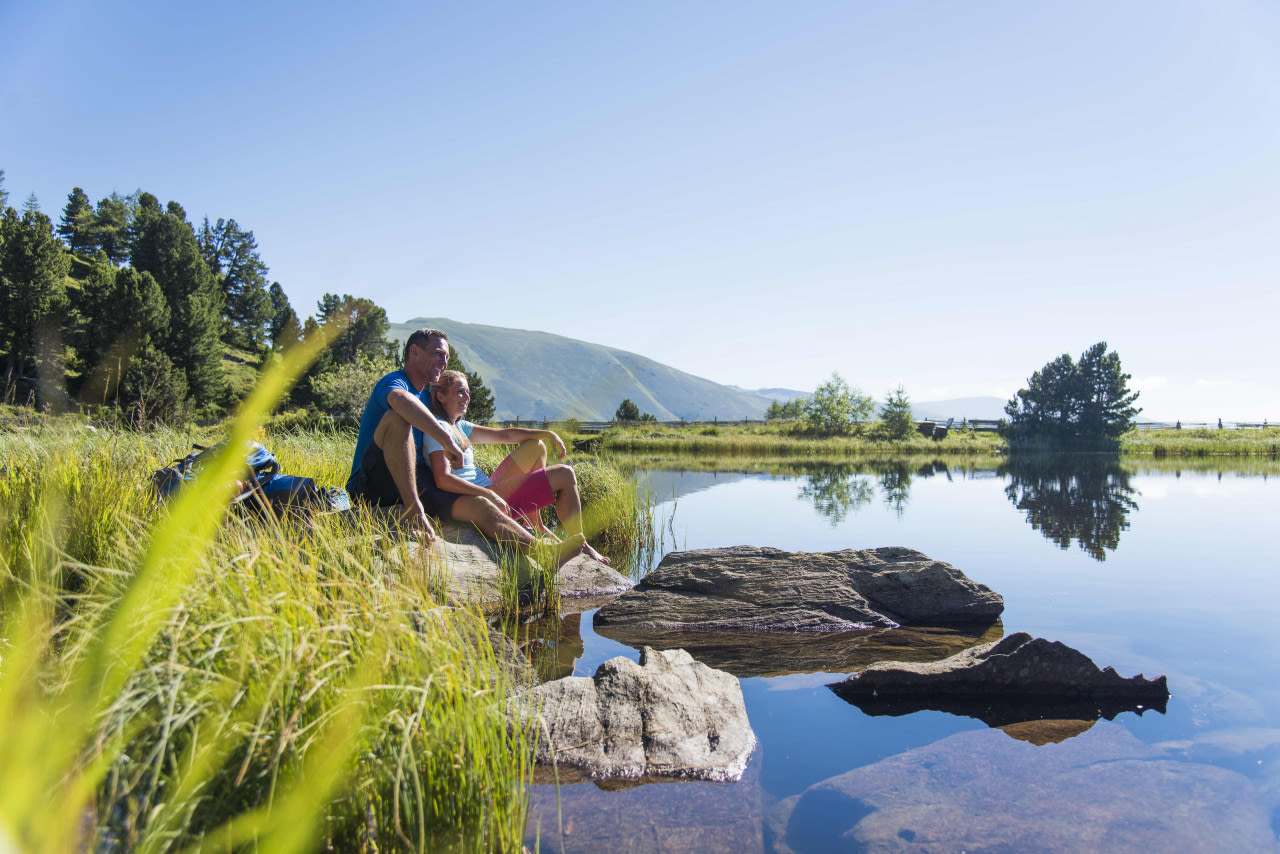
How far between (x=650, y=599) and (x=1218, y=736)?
3316mm

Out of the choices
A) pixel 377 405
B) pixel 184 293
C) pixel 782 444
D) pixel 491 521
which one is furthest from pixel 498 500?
pixel 184 293

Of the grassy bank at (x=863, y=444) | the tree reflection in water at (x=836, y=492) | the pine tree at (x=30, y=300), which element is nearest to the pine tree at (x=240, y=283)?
the pine tree at (x=30, y=300)

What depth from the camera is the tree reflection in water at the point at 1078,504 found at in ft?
31.9

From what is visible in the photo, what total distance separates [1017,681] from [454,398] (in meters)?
3.80

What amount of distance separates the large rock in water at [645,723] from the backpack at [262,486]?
5.70ft

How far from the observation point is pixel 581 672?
4.09m

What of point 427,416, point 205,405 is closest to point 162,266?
point 205,405

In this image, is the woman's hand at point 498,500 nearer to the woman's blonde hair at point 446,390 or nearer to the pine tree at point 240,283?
the woman's blonde hair at point 446,390

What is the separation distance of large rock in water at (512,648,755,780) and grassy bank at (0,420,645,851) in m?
0.82

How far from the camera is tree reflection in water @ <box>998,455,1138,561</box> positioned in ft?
31.9

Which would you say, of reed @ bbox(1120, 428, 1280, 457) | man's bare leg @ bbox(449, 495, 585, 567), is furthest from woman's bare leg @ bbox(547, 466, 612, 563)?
reed @ bbox(1120, 428, 1280, 457)

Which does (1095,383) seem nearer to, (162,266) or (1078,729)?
(1078,729)

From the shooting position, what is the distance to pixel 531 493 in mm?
5664

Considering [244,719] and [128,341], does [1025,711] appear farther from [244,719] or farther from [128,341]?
[128,341]
